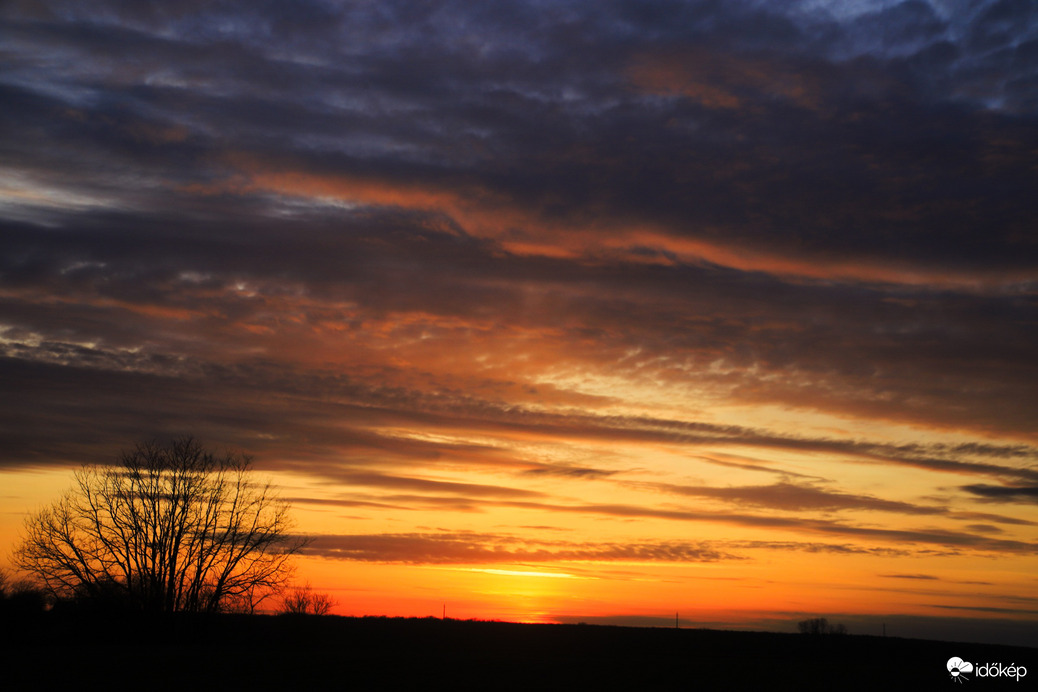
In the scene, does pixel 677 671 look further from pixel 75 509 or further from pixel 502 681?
pixel 75 509

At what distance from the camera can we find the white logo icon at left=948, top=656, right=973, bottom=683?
142 ft

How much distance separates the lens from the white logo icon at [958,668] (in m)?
43.2

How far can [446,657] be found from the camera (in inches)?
1971

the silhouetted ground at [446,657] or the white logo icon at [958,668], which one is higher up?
the white logo icon at [958,668]

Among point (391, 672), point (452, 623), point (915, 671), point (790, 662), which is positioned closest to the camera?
point (391, 672)

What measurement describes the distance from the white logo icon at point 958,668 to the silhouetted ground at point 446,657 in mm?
541

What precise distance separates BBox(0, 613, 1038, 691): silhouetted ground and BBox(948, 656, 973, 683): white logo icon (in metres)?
0.54

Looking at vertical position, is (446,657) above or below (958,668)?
below

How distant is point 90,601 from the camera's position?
59.1 metres

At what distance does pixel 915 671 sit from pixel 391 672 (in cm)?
2864

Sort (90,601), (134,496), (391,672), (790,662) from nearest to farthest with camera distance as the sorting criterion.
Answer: (391,672), (790,662), (90,601), (134,496)

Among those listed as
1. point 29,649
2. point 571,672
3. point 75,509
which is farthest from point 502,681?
point 75,509

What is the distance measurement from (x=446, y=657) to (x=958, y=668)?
98.0ft

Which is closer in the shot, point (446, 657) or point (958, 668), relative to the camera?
point (958, 668)
